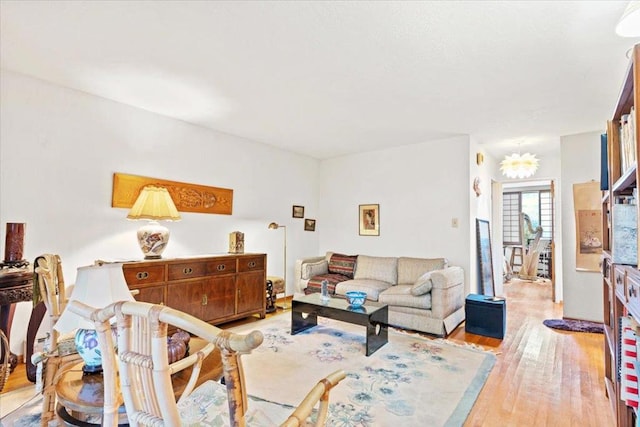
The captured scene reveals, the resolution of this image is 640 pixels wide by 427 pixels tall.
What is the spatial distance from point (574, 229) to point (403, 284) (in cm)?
237

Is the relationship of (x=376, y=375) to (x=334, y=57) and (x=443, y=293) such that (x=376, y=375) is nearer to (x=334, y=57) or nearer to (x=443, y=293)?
(x=443, y=293)

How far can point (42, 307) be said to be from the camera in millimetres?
2488

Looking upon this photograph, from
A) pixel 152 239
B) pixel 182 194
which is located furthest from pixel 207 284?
pixel 182 194

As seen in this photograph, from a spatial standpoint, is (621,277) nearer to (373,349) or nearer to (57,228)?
(373,349)

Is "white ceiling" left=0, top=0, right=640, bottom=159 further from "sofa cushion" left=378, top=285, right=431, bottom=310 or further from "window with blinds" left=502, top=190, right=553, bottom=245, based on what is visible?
"window with blinds" left=502, top=190, right=553, bottom=245

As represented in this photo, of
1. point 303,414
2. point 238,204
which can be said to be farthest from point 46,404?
point 238,204

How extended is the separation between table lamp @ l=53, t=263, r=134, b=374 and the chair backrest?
1.30 ft

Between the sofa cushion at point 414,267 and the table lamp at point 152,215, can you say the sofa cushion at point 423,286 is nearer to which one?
the sofa cushion at point 414,267

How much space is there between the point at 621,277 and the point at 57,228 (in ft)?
13.5

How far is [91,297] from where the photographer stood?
134 centimetres

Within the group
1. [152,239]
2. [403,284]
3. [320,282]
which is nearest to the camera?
[152,239]

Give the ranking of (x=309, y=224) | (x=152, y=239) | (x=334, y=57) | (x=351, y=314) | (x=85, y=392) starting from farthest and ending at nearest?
1. (x=309, y=224)
2. (x=152, y=239)
3. (x=351, y=314)
4. (x=334, y=57)
5. (x=85, y=392)

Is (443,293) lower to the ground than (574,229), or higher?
lower

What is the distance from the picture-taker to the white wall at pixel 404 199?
14.6ft
